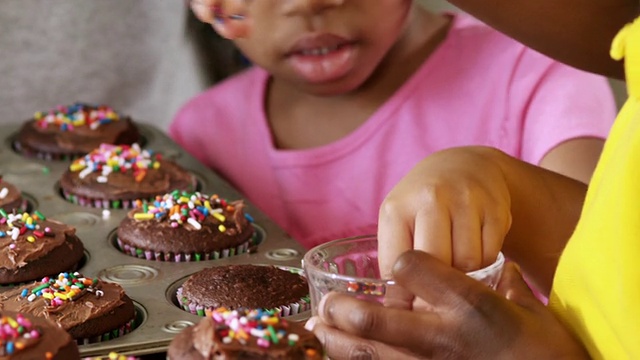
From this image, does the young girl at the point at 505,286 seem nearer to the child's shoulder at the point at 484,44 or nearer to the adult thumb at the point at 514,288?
the adult thumb at the point at 514,288

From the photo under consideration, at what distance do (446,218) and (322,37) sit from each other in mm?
549

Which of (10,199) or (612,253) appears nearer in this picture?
(612,253)

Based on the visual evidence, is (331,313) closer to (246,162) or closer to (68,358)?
(68,358)

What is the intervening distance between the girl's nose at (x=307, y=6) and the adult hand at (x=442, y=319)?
63 cm

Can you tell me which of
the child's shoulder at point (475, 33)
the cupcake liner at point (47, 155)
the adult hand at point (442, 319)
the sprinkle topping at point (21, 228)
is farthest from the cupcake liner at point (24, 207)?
the child's shoulder at point (475, 33)

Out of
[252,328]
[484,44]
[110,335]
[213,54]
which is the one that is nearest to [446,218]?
[252,328]

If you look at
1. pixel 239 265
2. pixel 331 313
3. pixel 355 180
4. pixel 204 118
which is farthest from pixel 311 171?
pixel 331 313

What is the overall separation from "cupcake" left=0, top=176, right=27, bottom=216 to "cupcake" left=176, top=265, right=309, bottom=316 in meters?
0.37

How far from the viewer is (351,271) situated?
102 centimetres

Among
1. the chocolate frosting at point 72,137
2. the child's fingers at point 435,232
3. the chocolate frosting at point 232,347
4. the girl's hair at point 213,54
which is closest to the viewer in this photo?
the chocolate frosting at point 232,347

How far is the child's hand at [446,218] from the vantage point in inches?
37.1

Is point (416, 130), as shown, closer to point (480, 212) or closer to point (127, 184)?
point (127, 184)


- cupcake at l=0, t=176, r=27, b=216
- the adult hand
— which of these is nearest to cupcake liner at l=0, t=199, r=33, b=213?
cupcake at l=0, t=176, r=27, b=216

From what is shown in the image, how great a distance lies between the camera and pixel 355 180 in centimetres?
174
